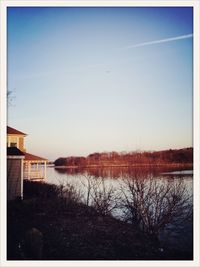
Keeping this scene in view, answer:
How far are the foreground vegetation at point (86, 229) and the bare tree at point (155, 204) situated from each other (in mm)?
20

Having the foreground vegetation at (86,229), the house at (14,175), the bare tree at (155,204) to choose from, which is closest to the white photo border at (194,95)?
the foreground vegetation at (86,229)

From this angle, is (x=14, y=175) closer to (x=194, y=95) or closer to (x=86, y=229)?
(x=86, y=229)

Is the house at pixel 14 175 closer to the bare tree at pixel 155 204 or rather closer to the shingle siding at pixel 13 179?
the shingle siding at pixel 13 179

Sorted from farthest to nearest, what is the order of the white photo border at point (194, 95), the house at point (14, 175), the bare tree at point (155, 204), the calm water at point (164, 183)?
the house at point (14, 175), the bare tree at point (155, 204), the calm water at point (164, 183), the white photo border at point (194, 95)

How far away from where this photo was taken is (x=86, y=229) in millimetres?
5152

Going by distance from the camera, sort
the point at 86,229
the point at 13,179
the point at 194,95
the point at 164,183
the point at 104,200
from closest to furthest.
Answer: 1. the point at 194,95
2. the point at 86,229
3. the point at 164,183
4. the point at 104,200
5. the point at 13,179

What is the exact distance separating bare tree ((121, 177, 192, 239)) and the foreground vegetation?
2cm

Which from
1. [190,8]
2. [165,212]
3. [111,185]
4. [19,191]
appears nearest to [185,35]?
[190,8]

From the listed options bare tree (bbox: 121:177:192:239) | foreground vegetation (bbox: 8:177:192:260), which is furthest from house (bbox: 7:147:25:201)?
bare tree (bbox: 121:177:192:239)

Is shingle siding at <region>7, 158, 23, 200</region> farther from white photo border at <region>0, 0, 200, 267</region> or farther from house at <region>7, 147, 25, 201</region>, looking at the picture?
white photo border at <region>0, 0, 200, 267</region>

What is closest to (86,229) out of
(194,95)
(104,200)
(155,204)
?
(155,204)

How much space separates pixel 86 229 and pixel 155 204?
161cm

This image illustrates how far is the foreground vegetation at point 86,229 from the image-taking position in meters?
4.01

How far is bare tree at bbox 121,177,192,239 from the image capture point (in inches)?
232
